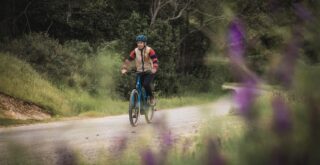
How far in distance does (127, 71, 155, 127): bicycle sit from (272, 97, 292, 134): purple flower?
10601 millimetres

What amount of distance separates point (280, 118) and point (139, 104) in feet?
36.5

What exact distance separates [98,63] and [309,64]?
24642 millimetres

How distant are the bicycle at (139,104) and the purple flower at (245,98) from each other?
413 inches

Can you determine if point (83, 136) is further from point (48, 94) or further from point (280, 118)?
point (48, 94)

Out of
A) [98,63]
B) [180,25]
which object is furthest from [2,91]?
[180,25]

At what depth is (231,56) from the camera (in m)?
1.98

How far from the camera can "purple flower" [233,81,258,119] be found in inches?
74.2

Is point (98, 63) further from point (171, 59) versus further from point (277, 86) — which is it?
point (277, 86)

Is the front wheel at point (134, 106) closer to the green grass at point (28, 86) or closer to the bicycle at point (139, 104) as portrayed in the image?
the bicycle at point (139, 104)

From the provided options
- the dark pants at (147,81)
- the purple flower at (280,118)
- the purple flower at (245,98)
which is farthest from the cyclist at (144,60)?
the purple flower at (280,118)

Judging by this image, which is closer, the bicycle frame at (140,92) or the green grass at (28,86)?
the bicycle frame at (140,92)

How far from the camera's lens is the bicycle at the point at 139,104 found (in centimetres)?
1260

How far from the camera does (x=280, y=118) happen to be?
5.90 ft

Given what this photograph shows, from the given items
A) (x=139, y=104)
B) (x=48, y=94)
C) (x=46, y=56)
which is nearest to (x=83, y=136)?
(x=139, y=104)
